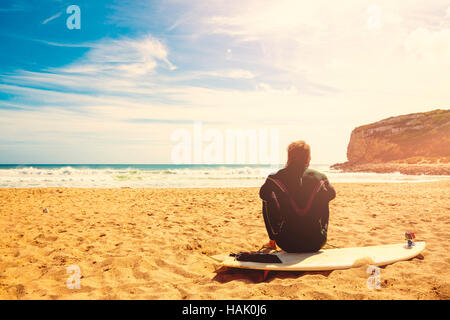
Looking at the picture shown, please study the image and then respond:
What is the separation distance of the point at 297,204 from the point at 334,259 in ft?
3.21

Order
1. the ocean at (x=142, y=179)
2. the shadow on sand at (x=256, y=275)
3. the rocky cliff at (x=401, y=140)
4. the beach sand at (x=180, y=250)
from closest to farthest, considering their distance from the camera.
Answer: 1. the beach sand at (x=180, y=250)
2. the shadow on sand at (x=256, y=275)
3. the ocean at (x=142, y=179)
4. the rocky cliff at (x=401, y=140)

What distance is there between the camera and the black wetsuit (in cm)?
352

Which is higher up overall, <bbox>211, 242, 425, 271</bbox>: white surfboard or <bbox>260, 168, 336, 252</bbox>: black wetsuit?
<bbox>260, 168, 336, 252</bbox>: black wetsuit

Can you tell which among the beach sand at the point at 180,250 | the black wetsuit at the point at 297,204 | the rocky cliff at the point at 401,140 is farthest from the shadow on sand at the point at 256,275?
the rocky cliff at the point at 401,140

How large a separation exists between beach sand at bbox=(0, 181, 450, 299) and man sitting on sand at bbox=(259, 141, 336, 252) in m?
0.59

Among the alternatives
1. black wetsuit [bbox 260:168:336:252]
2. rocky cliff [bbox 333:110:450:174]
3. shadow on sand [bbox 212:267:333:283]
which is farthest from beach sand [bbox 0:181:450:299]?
rocky cliff [bbox 333:110:450:174]

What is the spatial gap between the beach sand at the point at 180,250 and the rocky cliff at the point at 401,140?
4542 centimetres

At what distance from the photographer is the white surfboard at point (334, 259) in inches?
136

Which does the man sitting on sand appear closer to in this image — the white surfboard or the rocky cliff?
the white surfboard

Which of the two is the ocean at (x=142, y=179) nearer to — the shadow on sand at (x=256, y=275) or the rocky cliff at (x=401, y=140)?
the shadow on sand at (x=256, y=275)

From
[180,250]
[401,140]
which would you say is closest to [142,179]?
[180,250]

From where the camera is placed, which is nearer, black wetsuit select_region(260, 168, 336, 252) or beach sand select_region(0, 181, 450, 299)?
beach sand select_region(0, 181, 450, 299)
